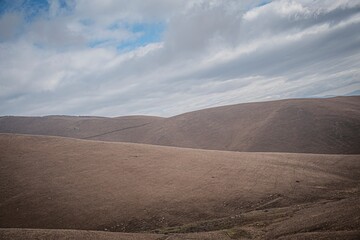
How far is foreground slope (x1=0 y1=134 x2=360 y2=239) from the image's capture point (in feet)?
49.6

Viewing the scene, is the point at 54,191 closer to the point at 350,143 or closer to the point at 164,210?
the point at 164,210

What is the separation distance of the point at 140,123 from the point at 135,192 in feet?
256

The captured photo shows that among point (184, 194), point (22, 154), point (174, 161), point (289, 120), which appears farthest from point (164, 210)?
point (289, 120)

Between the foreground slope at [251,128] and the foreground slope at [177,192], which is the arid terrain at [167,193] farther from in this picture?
the foreground slope at [251,128]

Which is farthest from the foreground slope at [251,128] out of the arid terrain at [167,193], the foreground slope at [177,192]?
the arid terrain at [167,193]

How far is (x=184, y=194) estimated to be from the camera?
72.1 ft

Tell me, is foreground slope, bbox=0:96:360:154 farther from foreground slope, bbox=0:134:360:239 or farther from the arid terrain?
the arid terrain

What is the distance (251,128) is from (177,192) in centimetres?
5229

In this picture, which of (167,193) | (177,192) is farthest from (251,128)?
(167,193)

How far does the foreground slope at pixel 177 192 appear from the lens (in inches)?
595

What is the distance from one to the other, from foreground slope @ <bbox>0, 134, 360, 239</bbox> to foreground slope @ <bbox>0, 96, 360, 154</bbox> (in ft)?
84.1

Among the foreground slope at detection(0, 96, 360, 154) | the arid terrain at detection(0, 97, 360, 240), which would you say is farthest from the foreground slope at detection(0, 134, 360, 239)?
the foreground slope at detection(0, 96, 360, 154)

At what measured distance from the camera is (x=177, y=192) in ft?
73.5

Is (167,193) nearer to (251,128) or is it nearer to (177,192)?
(177,192)
